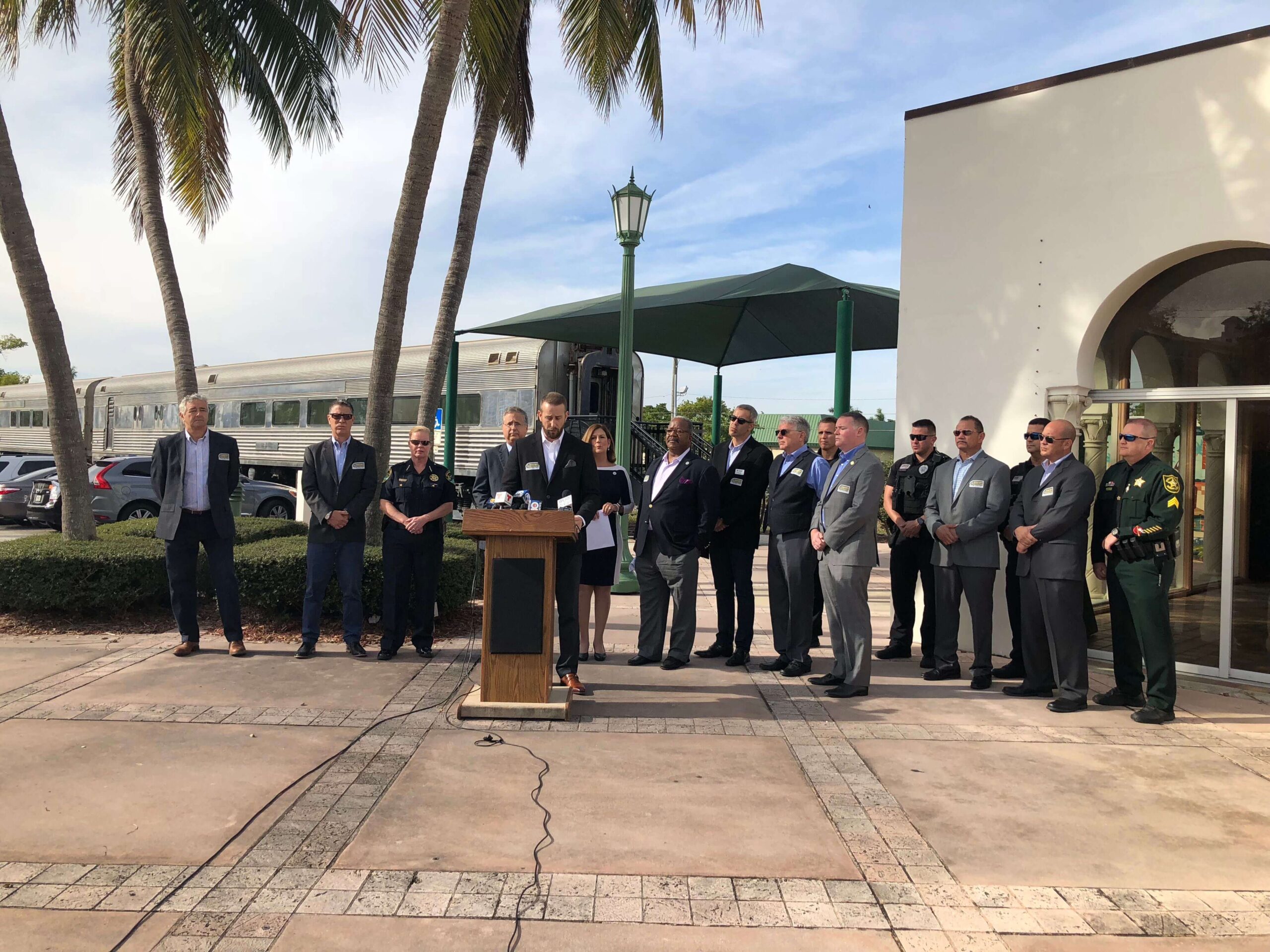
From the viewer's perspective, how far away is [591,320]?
12820 mm

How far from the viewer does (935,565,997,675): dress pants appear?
676 cm

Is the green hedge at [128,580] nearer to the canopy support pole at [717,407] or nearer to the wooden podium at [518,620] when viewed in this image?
the wooden podium at [518,620]

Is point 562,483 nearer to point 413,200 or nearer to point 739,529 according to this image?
point 739,529

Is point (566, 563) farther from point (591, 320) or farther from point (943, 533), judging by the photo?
point (591, 320)

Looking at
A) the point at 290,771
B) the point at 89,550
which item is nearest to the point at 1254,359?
the point at 290,771

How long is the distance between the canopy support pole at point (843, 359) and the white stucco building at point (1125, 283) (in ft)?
2.11

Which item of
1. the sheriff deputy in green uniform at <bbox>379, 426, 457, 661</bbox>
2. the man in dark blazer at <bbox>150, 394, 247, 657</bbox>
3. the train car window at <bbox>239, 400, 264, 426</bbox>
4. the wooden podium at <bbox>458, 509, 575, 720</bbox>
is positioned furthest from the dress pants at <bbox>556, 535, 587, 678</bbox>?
the train car window at <bbox>239, 400, 264, 426</bbox>

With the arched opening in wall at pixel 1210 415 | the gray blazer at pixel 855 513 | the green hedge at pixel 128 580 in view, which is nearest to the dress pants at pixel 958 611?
the gray blazer at pixel 855 513

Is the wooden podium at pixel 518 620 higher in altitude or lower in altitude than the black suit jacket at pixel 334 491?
lower

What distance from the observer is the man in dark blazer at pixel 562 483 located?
6031 mm

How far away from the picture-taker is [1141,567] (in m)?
5.91

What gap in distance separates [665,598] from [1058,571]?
2696mm

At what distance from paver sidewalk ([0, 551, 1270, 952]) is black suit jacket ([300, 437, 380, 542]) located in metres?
1.17

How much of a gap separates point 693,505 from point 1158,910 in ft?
13.8
